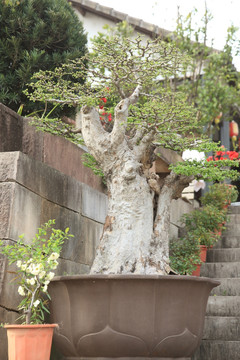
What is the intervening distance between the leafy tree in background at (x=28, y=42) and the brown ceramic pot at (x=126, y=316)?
2.22 m

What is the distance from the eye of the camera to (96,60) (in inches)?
145

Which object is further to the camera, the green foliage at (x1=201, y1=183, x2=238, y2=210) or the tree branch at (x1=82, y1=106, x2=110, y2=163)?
the green foliage at (x1=201, y1=183, x2=238, y2=210)

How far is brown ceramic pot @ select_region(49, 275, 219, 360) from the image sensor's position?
2.92m

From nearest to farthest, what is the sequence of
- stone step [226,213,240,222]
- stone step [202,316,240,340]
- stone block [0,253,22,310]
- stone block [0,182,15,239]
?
1. stone block [0,253,22,310]
2. stone block [0,182,15,239]
3. stone step [202,316,240,340]
4. stone step [226,213,240,222]

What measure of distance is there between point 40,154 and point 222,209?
11.0ft

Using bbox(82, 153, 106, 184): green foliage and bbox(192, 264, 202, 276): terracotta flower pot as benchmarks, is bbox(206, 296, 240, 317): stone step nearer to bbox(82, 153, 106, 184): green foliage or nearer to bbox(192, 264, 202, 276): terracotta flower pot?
bbox(192, 264, 202, 276): terracotta flower pot

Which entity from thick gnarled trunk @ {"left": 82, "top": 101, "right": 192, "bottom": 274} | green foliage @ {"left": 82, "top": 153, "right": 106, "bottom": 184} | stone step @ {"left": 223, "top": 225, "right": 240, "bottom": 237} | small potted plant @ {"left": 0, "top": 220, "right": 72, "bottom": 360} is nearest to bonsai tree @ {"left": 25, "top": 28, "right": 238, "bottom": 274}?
thick gnarled trunk @ {"left": 82, "top": 101, "right": 192, "bottom": 274}

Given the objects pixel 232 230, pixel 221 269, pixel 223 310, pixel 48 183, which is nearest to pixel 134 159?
pixel 48 183

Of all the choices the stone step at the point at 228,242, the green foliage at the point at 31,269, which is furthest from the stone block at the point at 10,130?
the stone step at the point at 228,242

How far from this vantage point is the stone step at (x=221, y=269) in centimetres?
546

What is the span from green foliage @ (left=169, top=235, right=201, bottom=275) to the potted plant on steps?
4.50 feet

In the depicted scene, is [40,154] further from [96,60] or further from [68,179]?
[96,60]

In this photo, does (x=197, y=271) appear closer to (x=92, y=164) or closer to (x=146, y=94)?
(x=92, y=164)

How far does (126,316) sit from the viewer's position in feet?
9.61
